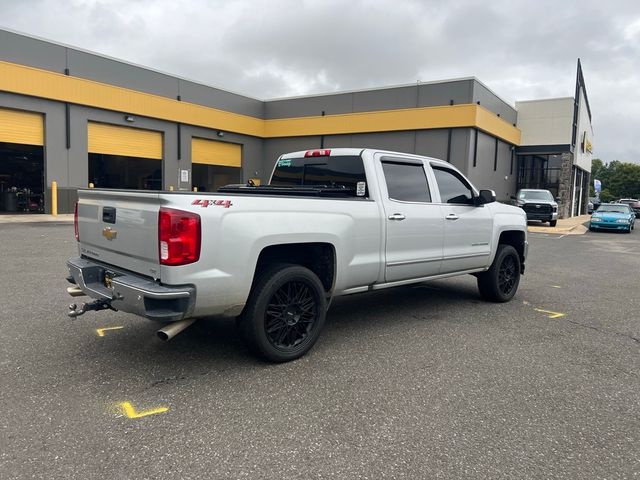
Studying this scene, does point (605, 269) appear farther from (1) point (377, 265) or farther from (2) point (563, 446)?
(2) point (563, 446)

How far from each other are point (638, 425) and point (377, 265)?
245 centimetres

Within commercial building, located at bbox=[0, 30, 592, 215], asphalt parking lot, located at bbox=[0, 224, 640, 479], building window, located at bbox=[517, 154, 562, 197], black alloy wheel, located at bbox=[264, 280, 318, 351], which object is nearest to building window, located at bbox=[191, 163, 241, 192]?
commercial building, located at bbox=[0, 30, 592, 215]

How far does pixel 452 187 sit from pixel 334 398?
11.3 feet

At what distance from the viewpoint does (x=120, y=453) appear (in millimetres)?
2752

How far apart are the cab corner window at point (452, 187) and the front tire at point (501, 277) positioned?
1087 mm

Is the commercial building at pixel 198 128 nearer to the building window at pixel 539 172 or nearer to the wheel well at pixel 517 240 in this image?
the building window at pixel 539 172

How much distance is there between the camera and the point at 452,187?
19.8 feet

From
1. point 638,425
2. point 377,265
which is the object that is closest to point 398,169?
point 377,265

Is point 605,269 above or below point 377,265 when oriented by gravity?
below

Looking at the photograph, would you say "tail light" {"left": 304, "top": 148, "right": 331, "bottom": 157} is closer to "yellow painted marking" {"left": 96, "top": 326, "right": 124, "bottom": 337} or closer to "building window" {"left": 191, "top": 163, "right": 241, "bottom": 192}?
"yellow painted marking" {"left": 96, "top": 326, "right": 124, "bottom": 337}

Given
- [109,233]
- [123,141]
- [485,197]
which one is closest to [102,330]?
[109,233]

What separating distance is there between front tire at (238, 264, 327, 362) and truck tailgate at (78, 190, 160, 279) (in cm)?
83

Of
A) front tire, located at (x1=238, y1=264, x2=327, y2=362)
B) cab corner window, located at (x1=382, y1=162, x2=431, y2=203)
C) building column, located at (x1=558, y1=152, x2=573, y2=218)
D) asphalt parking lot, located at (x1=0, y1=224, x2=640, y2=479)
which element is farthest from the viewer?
building column, located at (x1=558, y1=152, x2=573, y2=218)

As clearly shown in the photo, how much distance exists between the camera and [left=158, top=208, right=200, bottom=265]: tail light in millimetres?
3424
